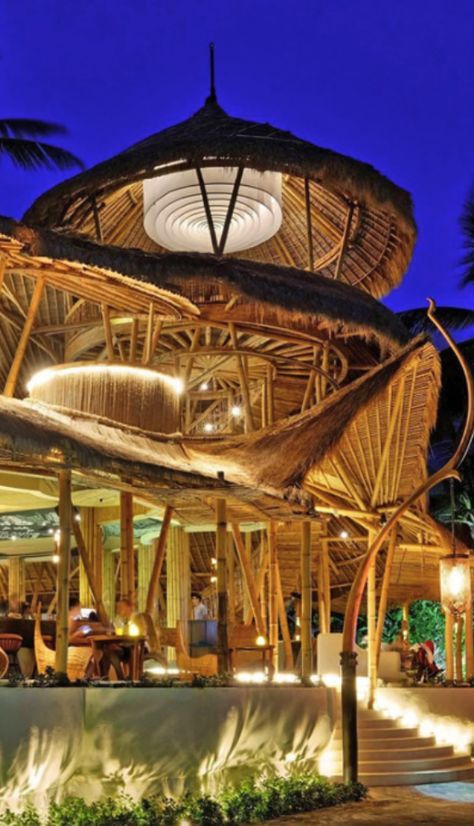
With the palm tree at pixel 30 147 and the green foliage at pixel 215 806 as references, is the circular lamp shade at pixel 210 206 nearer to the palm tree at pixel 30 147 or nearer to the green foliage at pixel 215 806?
the palm tree at pixel 30 147

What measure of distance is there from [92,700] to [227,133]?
966 centimetres

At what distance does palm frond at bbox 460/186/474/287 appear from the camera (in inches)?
1021

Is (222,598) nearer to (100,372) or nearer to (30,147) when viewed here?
(100,372)

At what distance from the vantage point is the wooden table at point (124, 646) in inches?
391

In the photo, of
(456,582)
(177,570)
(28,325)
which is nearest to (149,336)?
(28,325)

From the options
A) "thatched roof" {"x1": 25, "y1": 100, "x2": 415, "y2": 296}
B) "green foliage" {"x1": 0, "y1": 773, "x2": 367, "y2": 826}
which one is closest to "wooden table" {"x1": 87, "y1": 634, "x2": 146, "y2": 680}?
"green foliage" {"x1": 0, "y1": 773, "x2": 367, "y2": 826}

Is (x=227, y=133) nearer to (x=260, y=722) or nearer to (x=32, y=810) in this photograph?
(x=260, y=722)

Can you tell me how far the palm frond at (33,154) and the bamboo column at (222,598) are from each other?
38.2 feet

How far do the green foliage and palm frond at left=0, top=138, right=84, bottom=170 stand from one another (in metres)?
13.9

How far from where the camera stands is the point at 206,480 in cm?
1020

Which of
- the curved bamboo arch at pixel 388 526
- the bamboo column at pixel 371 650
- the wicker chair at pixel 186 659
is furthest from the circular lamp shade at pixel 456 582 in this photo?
the curved bamboo arch at pixel 388 526

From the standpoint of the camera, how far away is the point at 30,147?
2038cm

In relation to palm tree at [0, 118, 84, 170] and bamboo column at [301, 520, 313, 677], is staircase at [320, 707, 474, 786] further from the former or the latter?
palm tree at [0, 118, 84, 170]

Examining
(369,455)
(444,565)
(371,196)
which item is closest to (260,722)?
(369,455)
